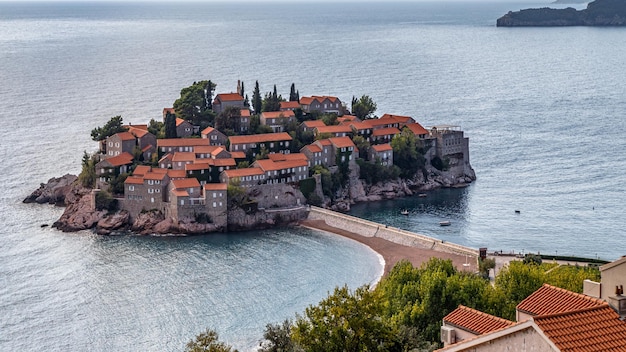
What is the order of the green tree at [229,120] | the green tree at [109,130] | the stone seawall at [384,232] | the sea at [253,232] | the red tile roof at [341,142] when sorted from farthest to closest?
the green tree at [229,120], the green tree at [109,130], the red tile roof at [341,142], the stone seawall at [384,232], the sea at [253,232]

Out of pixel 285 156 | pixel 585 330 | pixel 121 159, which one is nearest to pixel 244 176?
pixel 285 156

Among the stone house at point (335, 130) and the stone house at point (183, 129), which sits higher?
the stone house at point (183, 129)

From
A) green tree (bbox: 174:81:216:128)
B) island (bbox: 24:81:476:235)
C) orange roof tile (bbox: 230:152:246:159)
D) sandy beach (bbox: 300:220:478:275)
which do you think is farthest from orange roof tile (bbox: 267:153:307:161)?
green tree (bbox: 174:81:216:128)

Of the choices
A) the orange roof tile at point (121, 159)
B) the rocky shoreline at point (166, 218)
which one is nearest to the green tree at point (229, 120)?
the orange roof tile at point (121, 159)

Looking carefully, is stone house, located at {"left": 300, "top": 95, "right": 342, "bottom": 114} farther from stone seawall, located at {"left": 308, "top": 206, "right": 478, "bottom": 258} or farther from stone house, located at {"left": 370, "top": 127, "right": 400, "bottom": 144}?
stone seawall, located at {"left": 308, "top": 206, "right": 478, "bottom": 258}

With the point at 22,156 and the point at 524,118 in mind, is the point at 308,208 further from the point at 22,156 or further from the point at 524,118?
the point at 524,118

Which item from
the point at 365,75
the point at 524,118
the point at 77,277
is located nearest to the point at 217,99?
the point at 77,277

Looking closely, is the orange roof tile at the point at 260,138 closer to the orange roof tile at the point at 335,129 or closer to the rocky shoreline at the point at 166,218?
the orange roof tile at the point at 335,129
